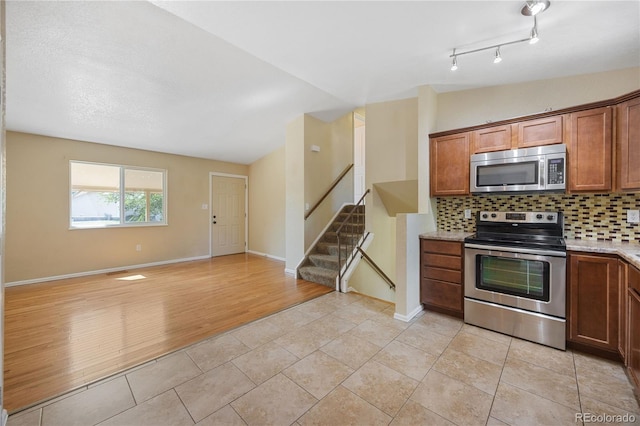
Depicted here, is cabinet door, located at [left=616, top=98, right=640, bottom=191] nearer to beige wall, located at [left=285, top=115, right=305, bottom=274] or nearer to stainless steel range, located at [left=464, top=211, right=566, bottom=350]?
stainless steel range, located at [left=464, top=211, right=566, bottom=350]

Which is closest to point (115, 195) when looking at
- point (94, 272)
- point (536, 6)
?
point (94, 272)

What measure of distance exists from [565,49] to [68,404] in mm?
4705

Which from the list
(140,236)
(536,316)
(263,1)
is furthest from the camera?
(140,236)

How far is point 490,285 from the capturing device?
2.64 metres

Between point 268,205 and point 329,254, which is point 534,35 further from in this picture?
point 268,205

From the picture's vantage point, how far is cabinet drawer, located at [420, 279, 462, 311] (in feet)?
9.37

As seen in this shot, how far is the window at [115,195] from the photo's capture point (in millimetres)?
4742

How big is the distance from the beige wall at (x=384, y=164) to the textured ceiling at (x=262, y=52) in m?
0.28

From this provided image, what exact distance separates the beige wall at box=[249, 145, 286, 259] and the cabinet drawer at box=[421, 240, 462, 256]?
374 centimetres

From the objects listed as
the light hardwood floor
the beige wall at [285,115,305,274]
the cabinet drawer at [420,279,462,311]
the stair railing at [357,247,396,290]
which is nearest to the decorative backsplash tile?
the cabinet drawer at [420,279,462,311]

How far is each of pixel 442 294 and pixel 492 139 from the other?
5.99 feet

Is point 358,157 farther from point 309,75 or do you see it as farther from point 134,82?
point 134,82

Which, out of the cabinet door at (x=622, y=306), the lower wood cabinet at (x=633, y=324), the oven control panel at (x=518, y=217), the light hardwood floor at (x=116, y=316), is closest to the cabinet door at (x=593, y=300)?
the cabinet door at (x=622, y=306)

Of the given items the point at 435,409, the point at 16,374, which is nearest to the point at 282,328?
the point at 435,409
